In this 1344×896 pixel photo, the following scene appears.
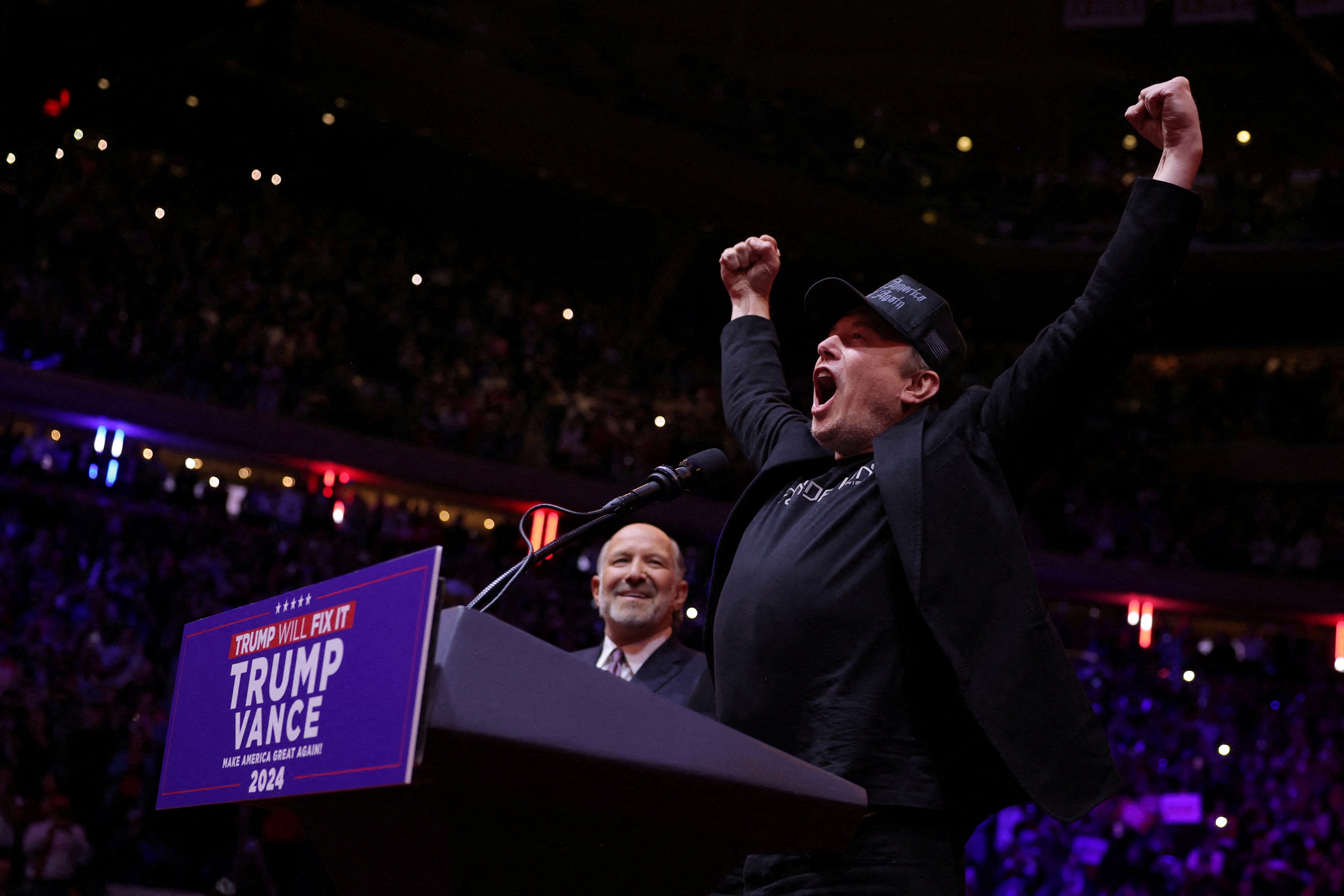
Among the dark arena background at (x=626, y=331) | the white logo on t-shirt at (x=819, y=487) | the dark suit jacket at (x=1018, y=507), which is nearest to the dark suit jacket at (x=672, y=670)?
the white logo on t-shirt at (x=819, y=487)

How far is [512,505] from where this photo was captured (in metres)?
13.2

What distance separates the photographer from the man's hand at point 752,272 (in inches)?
86.8

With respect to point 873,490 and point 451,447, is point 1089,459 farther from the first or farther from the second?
point 873,490

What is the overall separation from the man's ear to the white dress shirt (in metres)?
1.39

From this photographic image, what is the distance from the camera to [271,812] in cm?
559

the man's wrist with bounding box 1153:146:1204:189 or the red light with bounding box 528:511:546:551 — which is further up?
the red light with bounding box 528:511:546:551

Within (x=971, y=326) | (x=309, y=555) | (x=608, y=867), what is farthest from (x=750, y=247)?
(x=971, y=326)

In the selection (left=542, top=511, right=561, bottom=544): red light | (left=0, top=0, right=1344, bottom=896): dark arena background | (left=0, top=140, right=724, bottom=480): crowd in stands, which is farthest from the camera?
(left=0, top=140, right=724, bottom=480): crowd in stands

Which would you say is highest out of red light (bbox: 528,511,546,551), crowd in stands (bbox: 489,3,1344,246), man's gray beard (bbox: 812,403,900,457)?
crowd in stands (bbox: 489,3,1344,246)

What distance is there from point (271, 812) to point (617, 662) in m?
3.18

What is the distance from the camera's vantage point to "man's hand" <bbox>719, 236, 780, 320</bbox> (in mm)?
2205

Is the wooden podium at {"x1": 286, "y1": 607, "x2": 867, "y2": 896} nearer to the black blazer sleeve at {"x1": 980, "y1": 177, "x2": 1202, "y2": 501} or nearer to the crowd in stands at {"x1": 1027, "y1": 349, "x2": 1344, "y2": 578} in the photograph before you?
the black blazer sleeve at {"x1": 980, "y1": 177, "x2": 1202, "y2": 501}

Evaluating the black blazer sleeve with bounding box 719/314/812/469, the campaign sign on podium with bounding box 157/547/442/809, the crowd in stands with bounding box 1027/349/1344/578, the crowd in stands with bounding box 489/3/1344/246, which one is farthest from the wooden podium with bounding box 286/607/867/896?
the crowd in stands with bounding box 1027/349/1344/578

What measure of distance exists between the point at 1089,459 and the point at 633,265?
5893mm
